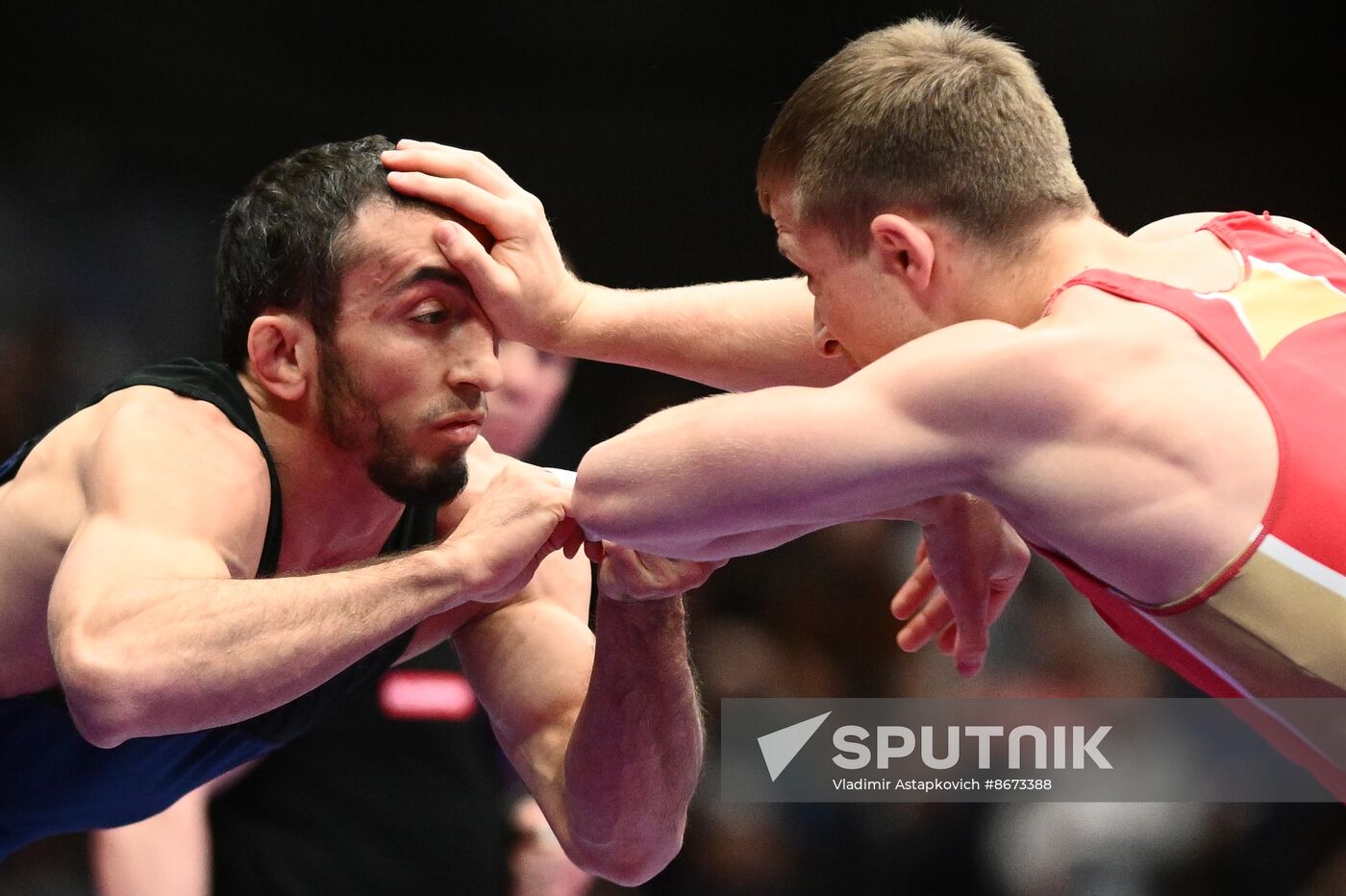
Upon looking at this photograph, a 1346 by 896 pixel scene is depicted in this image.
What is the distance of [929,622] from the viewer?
2.08m

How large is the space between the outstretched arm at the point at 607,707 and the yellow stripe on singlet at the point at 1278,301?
689 millimetres

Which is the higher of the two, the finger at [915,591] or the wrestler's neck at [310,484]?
the wrestler's neck at [310,484]

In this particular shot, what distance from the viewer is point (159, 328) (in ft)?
13.2

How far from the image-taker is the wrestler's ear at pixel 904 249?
4.99ft

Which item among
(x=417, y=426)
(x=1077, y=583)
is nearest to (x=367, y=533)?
(x=417, y=426)

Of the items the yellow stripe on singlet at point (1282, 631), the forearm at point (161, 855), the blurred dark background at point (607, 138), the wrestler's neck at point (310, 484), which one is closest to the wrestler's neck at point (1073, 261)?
the yellow stripe on singlet at point (1282, 631)

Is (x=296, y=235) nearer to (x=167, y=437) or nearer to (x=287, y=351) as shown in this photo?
(x=287, y=351)

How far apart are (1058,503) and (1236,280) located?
310 mm

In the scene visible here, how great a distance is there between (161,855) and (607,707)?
4.22ft

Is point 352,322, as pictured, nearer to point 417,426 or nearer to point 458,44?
point 417,426

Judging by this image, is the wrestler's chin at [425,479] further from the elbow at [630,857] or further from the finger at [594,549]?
the elbow at [630,857]

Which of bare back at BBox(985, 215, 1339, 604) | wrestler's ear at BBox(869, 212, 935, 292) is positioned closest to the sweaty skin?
wrestler's ear at BBox(869, 212, 935, 292)

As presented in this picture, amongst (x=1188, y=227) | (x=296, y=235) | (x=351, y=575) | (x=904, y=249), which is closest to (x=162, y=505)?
(x=351, y=575)

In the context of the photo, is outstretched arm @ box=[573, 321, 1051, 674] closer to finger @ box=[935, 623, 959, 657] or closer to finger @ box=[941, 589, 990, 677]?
finger @ box=[941, 589, 990, 677]
